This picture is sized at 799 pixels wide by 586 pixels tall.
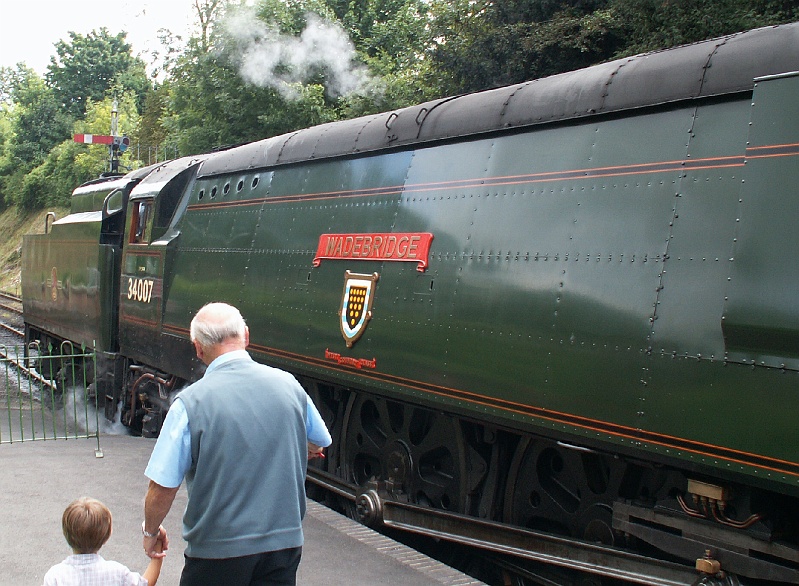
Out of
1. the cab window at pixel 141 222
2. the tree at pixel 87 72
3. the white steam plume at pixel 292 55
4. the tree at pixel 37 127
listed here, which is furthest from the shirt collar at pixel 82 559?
the tree at pixel 87 72

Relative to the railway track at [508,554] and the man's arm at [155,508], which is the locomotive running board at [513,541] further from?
the man's arm at [155,508]

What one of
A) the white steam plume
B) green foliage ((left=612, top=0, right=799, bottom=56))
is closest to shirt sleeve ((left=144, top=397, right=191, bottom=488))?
green foliage ((left=612, top=0, right=799, bottom=56))

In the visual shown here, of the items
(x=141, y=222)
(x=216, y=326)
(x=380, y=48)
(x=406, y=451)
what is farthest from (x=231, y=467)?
(x=380, y=48)

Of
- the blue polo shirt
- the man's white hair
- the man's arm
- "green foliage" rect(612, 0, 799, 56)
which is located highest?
"green foliage" rect(612, 0, 799, 56)

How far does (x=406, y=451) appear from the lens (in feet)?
20.0

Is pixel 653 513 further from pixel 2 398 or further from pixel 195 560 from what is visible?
pixel 2 398

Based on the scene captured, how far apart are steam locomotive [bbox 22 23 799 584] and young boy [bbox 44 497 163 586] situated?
2.23 meters

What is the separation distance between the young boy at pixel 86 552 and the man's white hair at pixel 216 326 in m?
0.64

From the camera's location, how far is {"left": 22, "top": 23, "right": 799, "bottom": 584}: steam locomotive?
3.53 metres

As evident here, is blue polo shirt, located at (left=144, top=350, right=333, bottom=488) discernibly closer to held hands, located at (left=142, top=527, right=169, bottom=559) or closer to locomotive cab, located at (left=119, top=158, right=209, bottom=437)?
held hands, located at (left=142, top=527, right=169, bottom=559)

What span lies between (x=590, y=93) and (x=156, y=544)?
120 inches

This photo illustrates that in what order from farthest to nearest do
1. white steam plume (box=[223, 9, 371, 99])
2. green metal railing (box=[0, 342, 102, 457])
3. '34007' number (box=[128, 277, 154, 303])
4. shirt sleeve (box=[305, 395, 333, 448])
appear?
white steam plume (box=[223, 9, 371, 99]) < green metal railing (box=[0, 342, 102, 457]) < '34007' number (box=[128, 277, 154, 303]) < shirt sleeve (box=[305, 395, 333, 448])

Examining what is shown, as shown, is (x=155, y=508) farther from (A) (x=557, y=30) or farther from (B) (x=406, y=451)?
(A) (x=557, y=30)

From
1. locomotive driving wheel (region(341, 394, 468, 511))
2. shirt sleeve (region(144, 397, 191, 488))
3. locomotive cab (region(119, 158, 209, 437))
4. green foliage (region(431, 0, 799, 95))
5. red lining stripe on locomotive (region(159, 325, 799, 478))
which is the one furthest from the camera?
green foliage (region(431, 0, 799, 95))
